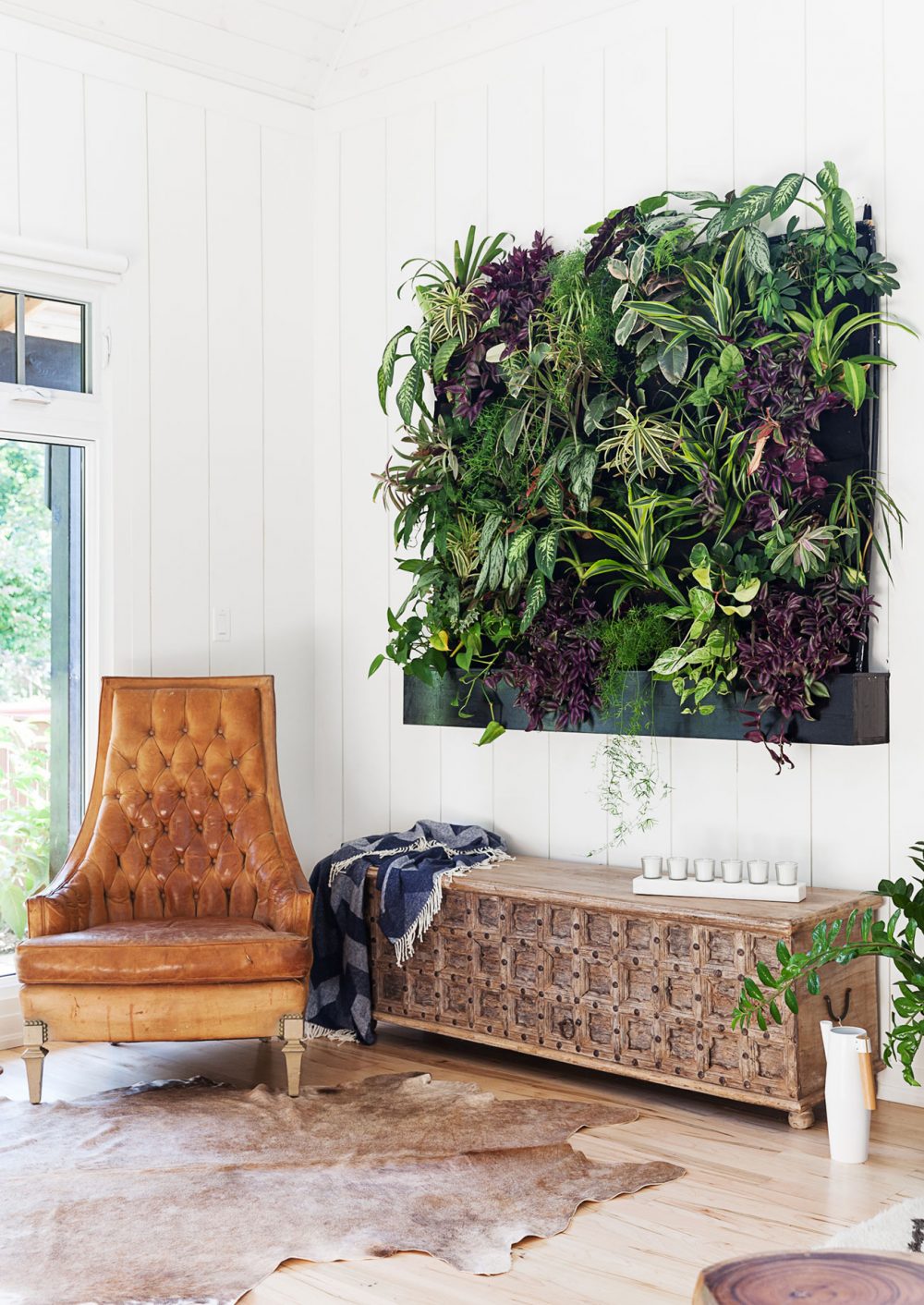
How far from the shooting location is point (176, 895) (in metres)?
3.69

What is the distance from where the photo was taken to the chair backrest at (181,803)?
3.66 metres

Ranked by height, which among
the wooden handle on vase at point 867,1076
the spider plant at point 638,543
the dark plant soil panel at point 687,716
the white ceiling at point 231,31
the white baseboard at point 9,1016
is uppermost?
the white ceiling at point 231,31

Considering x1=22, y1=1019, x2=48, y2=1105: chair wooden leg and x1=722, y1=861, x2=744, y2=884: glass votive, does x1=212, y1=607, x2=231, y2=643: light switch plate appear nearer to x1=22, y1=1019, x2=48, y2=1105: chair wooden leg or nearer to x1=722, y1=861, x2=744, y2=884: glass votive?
x1=22, y1=1019, x2=48, y2=1105: chair wooden leg

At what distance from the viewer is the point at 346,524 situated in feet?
14.8

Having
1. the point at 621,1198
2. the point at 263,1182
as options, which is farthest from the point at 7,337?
the point at 621,1198

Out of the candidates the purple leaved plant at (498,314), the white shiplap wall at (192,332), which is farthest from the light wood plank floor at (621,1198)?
the purple leaved plant at (498,314)

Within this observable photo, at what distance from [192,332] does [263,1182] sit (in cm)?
267

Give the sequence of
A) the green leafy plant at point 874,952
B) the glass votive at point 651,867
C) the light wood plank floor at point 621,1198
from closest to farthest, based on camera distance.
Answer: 1. the light wood plank floor at point 621,1198
2. the green leafy plant at point 874,952
3. the glass votive at point 651,867

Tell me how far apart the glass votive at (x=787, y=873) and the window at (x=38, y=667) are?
2097 millimetres

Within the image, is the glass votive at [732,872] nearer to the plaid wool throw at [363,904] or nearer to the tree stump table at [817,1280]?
the plaid wool throw at [363,904]

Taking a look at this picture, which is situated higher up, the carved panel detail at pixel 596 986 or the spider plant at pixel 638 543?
the spider plant at pixel 638 543

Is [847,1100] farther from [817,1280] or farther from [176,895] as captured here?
[176,895]

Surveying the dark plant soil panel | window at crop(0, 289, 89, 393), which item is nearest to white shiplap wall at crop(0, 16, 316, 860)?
window at crop(0, 289, 89, 393)

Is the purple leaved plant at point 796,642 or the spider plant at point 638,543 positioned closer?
the purple leaved plant at point 796,642
